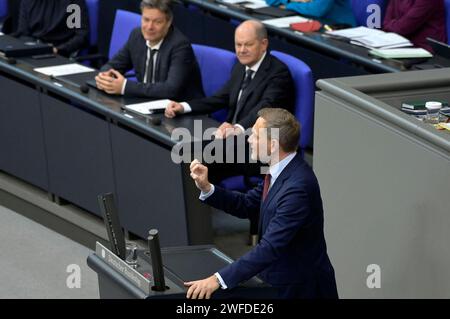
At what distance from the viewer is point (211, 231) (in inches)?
230

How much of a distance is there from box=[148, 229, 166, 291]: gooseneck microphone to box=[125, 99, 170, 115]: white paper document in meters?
2.29

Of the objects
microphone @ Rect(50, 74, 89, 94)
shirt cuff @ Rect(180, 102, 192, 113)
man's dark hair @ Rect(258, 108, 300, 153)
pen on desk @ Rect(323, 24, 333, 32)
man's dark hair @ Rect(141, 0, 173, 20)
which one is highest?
man's dark hair @ Rect(258, 108, 300, 153)

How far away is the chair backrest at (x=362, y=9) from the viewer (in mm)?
7562

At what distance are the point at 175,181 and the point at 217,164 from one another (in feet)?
0.96

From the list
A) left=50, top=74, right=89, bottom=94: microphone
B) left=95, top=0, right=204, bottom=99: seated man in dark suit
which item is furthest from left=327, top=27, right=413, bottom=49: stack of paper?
left=50, top=74, right=89, bottom=94: microphone

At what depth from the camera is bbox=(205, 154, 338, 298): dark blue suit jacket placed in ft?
13.3

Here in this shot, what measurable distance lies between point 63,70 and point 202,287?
125 inches

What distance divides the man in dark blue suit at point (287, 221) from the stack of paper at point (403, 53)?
8.69 feet

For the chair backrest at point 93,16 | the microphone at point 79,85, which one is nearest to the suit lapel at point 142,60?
the microphone at point 79,85

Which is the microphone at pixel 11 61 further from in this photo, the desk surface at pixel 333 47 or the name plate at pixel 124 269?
the name plate at pixel 124 269

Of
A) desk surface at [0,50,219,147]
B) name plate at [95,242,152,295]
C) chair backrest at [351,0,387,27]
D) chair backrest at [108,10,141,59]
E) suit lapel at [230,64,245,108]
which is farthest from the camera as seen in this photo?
chair backrest at [351,0,387,27]

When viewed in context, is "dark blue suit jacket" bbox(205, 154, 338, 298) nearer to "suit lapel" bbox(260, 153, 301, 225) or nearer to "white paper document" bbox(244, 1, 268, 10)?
"suit lapel" bbox(260, 153, 301, 225)

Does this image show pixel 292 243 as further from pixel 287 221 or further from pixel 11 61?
pixel 11 61
